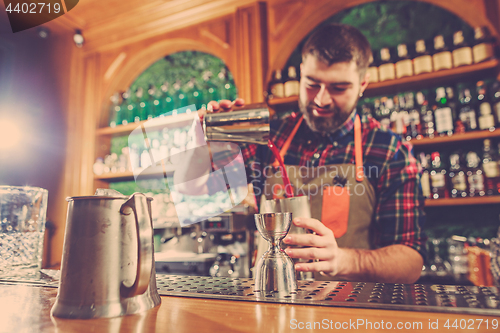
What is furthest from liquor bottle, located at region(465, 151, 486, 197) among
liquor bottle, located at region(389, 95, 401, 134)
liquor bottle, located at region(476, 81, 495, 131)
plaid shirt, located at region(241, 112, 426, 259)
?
plaid shirt, located at region(241, 112, 426, 259)

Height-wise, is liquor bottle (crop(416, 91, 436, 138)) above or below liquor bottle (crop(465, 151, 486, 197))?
above

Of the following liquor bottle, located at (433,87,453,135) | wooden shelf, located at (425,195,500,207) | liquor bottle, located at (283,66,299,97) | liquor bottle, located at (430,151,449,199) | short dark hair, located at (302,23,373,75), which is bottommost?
wooden shelf, located at (425,195,500,207)

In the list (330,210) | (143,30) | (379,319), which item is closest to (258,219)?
(379,319)

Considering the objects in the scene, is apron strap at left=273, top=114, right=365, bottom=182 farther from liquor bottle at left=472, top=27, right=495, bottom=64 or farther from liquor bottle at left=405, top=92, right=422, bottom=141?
liquor bottle at left=472, top=27, right=495, bottom=64

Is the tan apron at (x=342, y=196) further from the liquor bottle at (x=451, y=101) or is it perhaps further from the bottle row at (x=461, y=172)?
the liquor bottle at (x=451, y=101)

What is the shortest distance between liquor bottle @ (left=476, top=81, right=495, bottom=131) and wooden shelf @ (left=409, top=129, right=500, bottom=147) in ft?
0.16

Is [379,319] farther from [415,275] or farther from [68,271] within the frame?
[415,275]

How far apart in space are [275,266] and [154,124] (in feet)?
8.56

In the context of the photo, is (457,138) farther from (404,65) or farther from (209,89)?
(209,89)

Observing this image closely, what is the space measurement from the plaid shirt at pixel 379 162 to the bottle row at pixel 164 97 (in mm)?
1400

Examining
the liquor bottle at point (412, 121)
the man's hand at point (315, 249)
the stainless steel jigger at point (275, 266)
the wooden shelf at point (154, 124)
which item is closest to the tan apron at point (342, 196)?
the man's hand at point (315, 249)

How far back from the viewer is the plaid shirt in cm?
130

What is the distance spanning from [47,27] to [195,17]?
1514mm

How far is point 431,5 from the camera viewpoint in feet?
7.67
